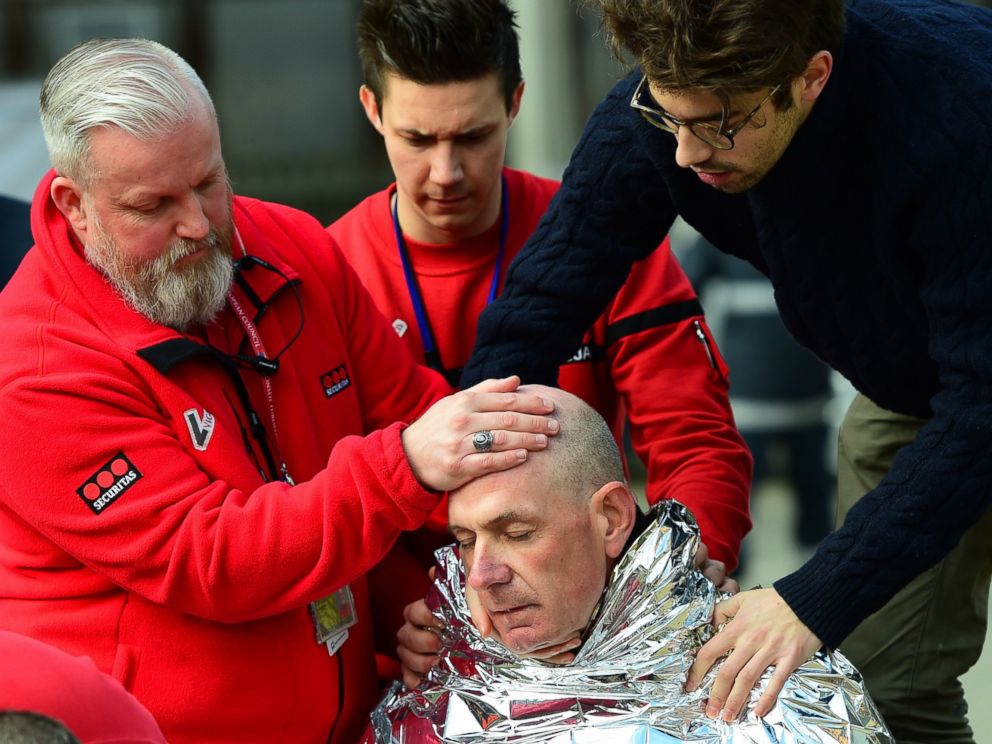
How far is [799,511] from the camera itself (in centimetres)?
679

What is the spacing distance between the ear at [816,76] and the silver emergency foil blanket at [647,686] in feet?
2.37

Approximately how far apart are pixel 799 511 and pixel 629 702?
4512mm

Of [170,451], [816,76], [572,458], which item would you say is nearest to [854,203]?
[816,76]

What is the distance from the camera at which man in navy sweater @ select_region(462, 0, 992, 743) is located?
7.43 feet

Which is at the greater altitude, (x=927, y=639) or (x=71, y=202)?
(x=71, y=202)

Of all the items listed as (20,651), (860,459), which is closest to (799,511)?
(860,459)

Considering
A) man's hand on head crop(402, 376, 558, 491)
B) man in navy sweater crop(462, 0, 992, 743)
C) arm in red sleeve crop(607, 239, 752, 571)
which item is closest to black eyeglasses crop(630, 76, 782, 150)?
man in navy sweater crop(462, 0, 992, 743)

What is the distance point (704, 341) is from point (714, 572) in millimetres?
743

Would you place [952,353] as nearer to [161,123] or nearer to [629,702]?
[629,702]

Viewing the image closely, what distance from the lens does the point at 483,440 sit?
238 centimetres

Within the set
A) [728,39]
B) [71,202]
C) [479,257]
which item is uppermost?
[728,39]

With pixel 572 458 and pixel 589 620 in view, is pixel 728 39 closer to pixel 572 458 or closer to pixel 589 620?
pixel 572 458

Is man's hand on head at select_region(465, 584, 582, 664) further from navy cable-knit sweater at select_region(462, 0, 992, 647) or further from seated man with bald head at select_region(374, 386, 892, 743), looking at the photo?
navy cable-knit sweater at select_region(462, 0, 992, 647)

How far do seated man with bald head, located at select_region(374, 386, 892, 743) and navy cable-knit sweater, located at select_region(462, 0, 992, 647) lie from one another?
0.16 metres
